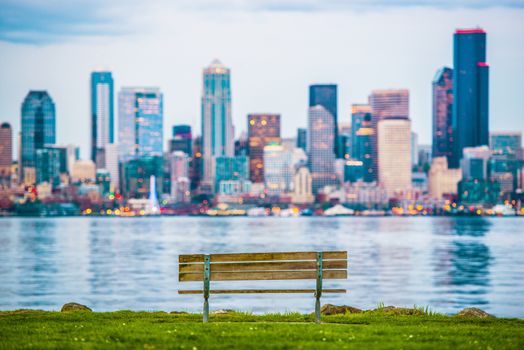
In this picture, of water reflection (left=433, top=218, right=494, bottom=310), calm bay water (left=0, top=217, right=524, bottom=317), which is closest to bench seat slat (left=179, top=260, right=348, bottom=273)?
A: calm bay water (left=0, top=217, right=524, bottom=317)

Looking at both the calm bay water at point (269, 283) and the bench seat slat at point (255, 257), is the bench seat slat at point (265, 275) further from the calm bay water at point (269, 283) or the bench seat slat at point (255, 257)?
the calm bay water at point (269, 283)

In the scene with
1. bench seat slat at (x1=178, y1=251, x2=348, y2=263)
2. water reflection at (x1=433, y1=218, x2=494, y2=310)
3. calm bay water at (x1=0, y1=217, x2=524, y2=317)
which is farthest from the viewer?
water reflection at (x1=433, y1=218, x2=494, y2=310)

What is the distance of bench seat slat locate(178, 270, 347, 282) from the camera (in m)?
19.3

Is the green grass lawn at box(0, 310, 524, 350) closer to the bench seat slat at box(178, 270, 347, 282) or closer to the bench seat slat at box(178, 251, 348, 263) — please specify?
the bench seat slat at box(178, 270, 347, 282)

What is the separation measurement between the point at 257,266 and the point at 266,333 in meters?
2.56

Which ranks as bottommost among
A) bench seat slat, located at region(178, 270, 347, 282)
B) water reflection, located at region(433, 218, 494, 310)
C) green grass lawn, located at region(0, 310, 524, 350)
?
water reflection, located at region(433, 218, 494, 310)

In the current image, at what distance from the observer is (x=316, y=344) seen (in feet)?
52.2

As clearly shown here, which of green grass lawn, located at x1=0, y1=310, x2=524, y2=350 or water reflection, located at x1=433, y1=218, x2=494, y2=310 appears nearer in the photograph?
green grass lawn, located at x1=0, y1=310, x2=524, y2=350

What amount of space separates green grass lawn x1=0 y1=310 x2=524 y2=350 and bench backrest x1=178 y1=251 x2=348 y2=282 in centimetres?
95

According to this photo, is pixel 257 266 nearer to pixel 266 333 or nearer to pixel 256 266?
pixel 256 266

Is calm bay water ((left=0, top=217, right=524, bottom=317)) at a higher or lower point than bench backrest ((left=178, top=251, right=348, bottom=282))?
lower

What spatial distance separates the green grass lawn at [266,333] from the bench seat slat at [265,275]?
0.88 meters

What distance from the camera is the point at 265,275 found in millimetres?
19359

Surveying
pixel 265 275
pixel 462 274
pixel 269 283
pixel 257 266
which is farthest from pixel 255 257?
pixel 462 274
